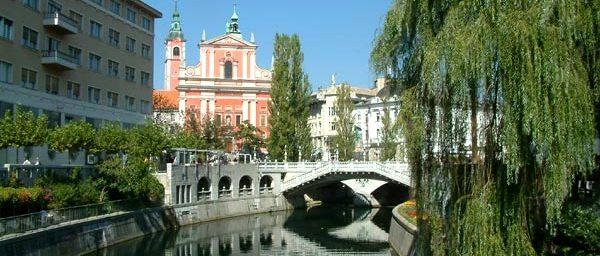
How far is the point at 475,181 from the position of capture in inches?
767

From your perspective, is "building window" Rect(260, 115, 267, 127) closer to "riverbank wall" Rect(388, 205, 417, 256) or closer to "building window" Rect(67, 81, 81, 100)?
"building window" Rect(67, 81, 81, 100)

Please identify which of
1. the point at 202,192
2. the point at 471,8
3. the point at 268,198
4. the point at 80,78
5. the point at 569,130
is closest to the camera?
the point at 569,130

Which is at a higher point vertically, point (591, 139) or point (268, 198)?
point (591, 139)

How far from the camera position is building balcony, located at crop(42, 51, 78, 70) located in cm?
5144

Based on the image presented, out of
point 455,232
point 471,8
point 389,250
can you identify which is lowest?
point 389,250

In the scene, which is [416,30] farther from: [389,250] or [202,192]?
[202,192]

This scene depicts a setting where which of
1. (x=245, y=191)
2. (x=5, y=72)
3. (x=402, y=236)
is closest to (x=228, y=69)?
(x=245, y=191)

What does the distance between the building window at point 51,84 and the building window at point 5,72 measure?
16.2 ft

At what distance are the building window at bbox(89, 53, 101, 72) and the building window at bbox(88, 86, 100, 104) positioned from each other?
166 centimetres

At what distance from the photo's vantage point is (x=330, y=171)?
71750mm

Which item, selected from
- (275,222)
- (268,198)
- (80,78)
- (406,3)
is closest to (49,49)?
(80,78)

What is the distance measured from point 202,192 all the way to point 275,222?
285 inches

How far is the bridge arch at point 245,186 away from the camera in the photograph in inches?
2852

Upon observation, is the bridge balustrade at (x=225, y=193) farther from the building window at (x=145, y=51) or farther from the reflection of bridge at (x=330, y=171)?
the building window at (x=145, y=51)
